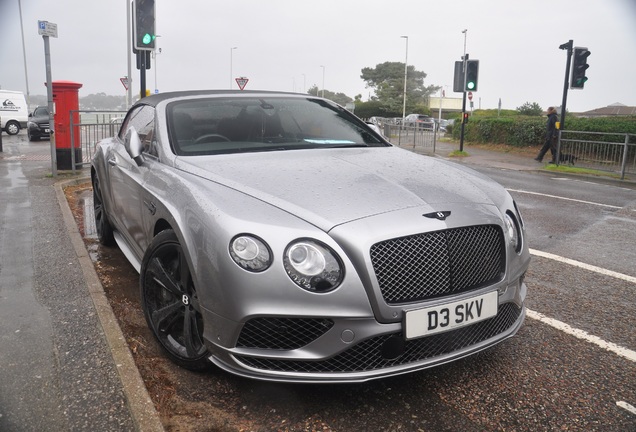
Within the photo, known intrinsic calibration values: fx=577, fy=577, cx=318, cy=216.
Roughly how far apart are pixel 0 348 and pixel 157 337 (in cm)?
97

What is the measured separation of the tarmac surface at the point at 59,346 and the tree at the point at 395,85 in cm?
6829

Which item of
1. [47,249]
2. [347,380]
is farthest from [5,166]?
[347,380]

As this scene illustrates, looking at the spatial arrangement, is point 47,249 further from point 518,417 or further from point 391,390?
point 518,417

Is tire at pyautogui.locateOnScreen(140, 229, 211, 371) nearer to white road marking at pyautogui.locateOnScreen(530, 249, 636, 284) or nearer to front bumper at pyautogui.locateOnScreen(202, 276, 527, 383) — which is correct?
front bumper at pyautogui.locateOnScreen(202, 276, 527, 383)

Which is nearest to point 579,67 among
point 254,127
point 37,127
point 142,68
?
point 142,68

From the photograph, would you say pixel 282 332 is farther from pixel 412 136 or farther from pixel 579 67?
pixel 412 136

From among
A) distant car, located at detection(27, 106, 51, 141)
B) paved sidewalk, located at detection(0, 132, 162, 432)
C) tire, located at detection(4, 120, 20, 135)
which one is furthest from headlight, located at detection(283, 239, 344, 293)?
tire, located at detection(4, 120, 20, 135)

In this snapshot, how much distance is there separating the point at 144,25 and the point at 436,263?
29.4 feet

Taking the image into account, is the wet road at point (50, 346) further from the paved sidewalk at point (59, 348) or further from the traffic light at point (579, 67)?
the traffic light at point (579, 67)

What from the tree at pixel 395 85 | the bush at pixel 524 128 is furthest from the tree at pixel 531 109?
the tree at pixel 395 85

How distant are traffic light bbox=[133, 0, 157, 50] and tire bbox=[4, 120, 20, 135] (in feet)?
68.6

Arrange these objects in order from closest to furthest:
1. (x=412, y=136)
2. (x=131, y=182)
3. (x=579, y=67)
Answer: (x=131, y=182), (x=579, y=67), (x=412, y=136)

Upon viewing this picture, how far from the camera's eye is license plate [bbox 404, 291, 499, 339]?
2.60 metres

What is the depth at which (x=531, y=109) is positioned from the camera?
33781 millimetres
